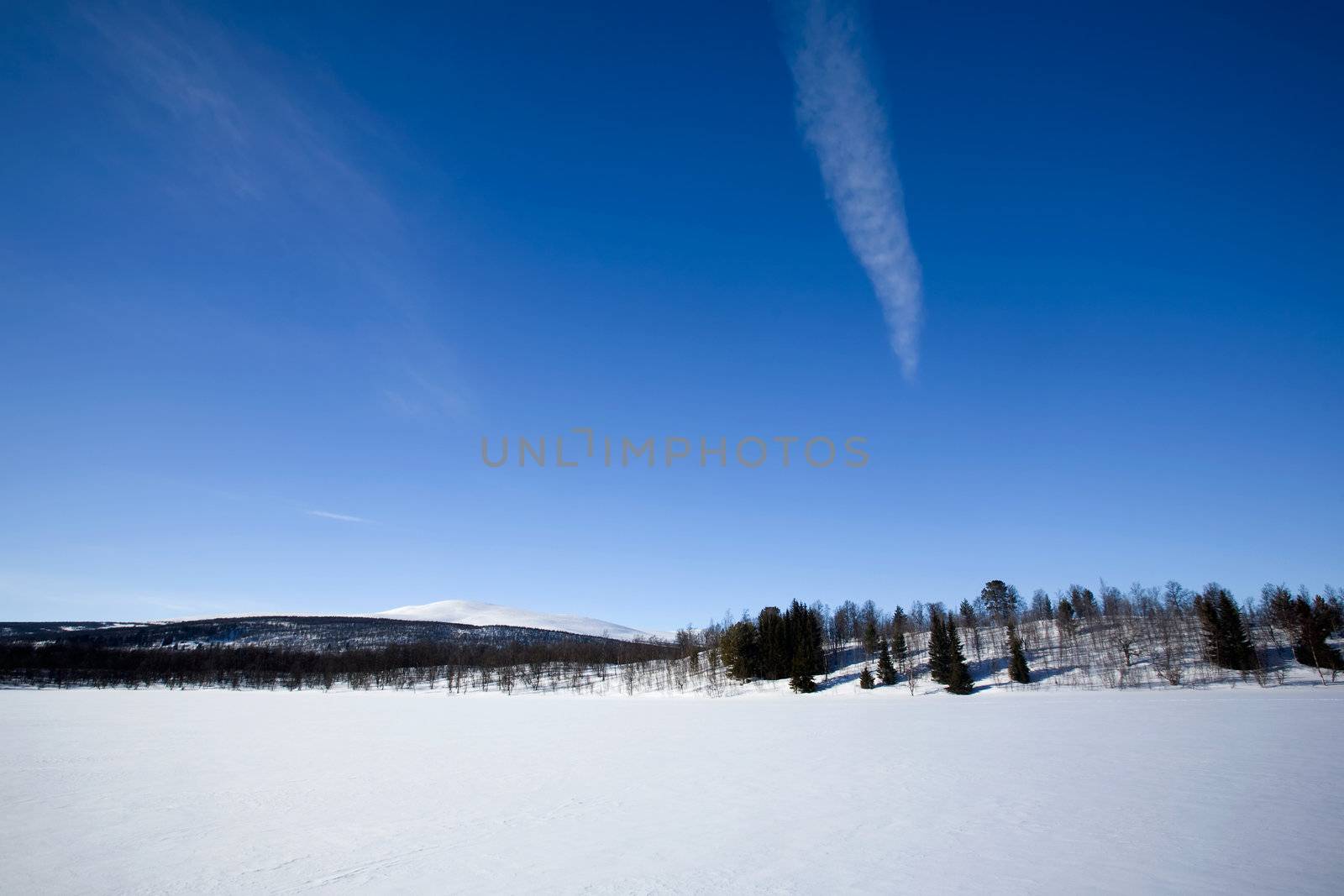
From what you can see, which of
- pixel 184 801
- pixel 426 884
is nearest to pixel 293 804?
pixel 184 801

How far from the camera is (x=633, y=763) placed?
2042 centimetres

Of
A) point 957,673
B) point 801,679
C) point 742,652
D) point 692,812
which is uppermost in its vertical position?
point 692,812

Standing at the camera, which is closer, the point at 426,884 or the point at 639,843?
the point at 426,884

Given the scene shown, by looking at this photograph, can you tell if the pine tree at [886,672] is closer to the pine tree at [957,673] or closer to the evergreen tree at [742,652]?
the pine tree at [957,673]

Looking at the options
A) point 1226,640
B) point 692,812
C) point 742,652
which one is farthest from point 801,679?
point 692,812

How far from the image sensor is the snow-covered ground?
9.05 meters

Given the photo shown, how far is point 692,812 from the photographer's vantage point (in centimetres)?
1312

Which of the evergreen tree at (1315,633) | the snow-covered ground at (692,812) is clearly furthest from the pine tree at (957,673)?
the snow-covered ground at (692,812)

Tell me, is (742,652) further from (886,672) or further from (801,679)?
(886,672)

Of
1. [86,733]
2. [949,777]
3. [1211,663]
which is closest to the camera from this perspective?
[949,777]

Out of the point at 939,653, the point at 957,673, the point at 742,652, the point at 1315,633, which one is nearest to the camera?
the point at 1315,633

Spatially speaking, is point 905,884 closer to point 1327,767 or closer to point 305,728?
point 1327,767

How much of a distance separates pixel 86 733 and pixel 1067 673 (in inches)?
3402

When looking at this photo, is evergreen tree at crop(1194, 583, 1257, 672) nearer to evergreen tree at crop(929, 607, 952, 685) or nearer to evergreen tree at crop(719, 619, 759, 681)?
evergreen tree at crop(929, 607, 952, 685)
